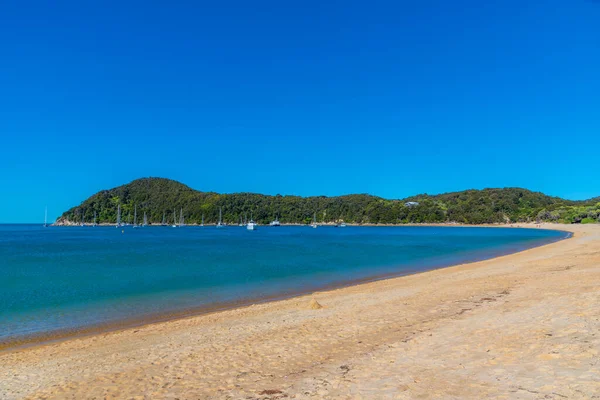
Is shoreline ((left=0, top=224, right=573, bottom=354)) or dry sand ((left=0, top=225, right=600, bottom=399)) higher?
dry sand ((left=0, top=225, right=600, bottom=399))

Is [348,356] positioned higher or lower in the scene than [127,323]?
higher

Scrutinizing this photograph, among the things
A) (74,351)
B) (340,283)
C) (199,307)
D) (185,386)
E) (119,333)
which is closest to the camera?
(185,386)

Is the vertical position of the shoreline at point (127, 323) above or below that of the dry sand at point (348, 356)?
below

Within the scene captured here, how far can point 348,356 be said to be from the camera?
789 centimetres

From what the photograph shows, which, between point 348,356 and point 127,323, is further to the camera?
point 127,323

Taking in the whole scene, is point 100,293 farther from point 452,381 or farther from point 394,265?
point 394,265

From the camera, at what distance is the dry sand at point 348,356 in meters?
6.01

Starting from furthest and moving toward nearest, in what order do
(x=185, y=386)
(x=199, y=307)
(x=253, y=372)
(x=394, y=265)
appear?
(x=394, y=265) → (x=199, y=307) → (x=253, y=372) → (x=185, y=386)

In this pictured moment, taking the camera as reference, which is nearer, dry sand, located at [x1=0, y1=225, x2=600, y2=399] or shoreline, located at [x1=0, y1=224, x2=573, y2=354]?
dry sand, located at [x1=0, y1=225, x2=600, y2=399]

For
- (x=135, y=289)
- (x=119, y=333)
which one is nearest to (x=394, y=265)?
(x=135, y=289)

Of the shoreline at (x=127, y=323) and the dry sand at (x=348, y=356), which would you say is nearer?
the dry sand at (x=348, y=356)

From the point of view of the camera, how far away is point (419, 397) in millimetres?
5539

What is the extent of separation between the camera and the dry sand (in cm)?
601

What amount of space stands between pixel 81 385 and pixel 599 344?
8745mm
